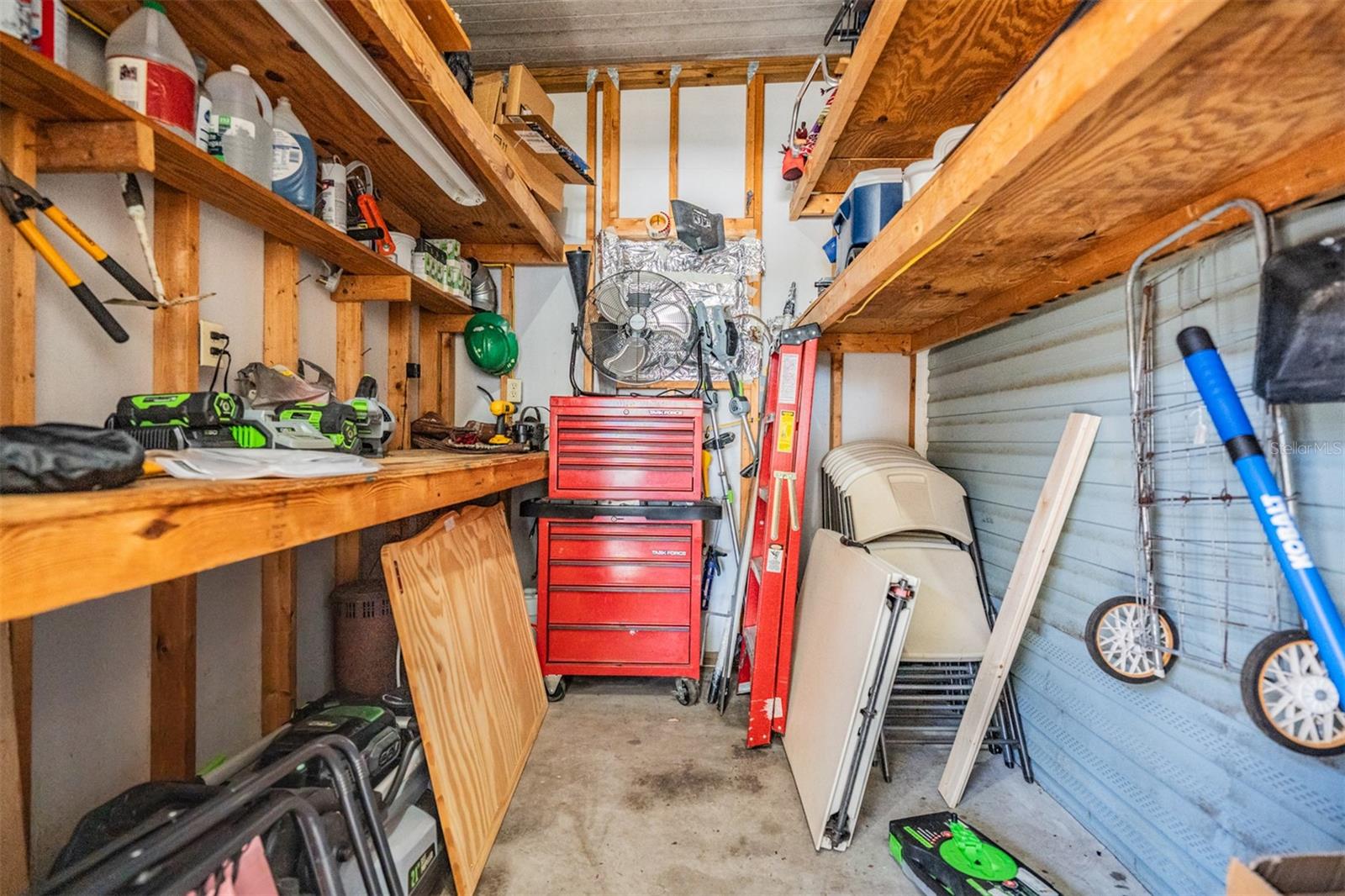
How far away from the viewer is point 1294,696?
101 centimetres

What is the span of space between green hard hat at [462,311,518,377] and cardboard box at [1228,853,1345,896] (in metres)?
2.73

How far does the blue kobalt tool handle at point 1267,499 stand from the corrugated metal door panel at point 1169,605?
0.10 m

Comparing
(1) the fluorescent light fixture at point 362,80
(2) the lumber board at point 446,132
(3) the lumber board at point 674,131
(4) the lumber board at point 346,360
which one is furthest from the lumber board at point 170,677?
(3) the lumber board at point 674,131

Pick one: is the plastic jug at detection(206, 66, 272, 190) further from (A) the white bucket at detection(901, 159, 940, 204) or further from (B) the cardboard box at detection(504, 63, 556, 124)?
(A) the white bucket at detection(901, 159, 940, 204)

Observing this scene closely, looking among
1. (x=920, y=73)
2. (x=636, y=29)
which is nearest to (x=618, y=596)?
(x=920, y=73)

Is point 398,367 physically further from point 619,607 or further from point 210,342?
point 619,607

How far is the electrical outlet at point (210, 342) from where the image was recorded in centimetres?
134

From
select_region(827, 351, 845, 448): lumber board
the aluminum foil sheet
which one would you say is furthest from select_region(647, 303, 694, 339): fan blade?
select_region(827, 351, 845, 448): lumber board

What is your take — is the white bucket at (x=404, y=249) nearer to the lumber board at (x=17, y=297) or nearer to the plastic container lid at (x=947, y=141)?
the lumber board at (x=17, y=297)

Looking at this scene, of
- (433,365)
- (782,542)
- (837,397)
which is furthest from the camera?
(837,397)

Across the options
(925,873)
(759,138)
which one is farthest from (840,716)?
(759,138)

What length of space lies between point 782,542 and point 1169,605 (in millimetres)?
1053

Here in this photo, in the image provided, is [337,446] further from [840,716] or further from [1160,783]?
Answer: [1160,783]

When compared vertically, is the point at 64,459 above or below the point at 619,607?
above
